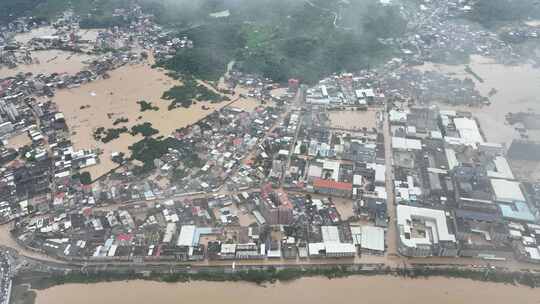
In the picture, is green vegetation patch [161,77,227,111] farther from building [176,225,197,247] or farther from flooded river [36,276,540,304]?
flooded river [36,276,540,304]

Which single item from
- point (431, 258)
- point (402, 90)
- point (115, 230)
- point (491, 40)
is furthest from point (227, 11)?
point (431, 258)

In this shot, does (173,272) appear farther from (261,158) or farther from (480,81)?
(480,81)

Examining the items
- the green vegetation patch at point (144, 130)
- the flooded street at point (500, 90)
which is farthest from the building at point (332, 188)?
the green vegetation patch at point (144, 130)

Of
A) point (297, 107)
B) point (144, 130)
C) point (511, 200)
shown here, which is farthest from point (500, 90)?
point (144, 130)

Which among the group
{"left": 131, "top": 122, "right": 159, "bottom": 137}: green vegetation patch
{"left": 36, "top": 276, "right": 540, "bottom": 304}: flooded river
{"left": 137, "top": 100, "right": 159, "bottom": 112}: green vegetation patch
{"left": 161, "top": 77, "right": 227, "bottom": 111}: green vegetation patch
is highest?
{"left": 161, "top": 77, "right": 227, "bottom": 111}: green vegetation patch

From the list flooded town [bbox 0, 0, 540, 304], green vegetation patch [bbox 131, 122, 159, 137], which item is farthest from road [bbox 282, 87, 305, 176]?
green vegetation patch [bbox 131, 122, 159, 137]

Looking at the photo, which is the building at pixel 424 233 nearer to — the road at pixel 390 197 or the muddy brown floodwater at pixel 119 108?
the road at pixel 390 197
